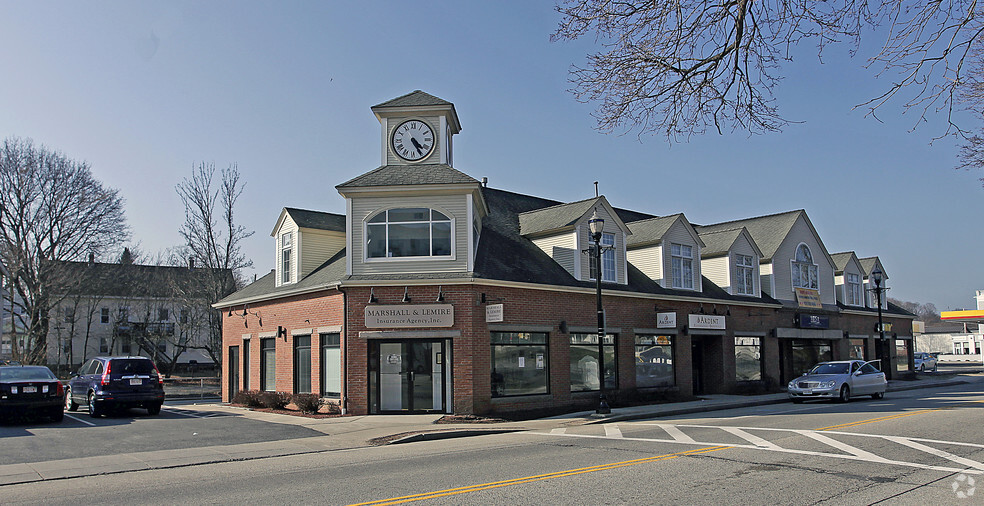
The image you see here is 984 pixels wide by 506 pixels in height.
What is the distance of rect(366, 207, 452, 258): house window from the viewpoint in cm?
2145

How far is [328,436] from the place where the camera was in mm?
16766

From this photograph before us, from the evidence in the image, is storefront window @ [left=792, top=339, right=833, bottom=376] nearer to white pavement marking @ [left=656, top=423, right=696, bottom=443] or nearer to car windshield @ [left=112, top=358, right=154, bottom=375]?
white pavement marking @ [left=656, top=423, right=696, bottom=443]

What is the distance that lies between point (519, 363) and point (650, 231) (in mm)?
9769

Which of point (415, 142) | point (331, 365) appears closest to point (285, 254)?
point (331, 365)

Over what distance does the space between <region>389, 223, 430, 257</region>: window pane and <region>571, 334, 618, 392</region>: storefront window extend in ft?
19.6

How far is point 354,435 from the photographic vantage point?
16859 mm

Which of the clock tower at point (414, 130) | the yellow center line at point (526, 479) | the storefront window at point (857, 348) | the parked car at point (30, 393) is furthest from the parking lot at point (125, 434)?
the storefront window at point (857, 348)

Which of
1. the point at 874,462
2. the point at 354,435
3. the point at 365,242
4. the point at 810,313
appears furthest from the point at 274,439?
the point at 810,313

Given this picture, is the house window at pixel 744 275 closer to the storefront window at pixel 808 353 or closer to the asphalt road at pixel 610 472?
the storefront window at pixel 808 353

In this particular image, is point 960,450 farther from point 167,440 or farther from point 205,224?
point 205,224

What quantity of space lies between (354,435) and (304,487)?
279 inches

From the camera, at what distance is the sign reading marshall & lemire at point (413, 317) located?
20734 mm

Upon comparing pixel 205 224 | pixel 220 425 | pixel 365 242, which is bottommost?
pixel 220 425

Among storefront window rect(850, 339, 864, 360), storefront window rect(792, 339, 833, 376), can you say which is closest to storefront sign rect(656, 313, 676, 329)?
storefront window rect(792, 339, 833, 376)
